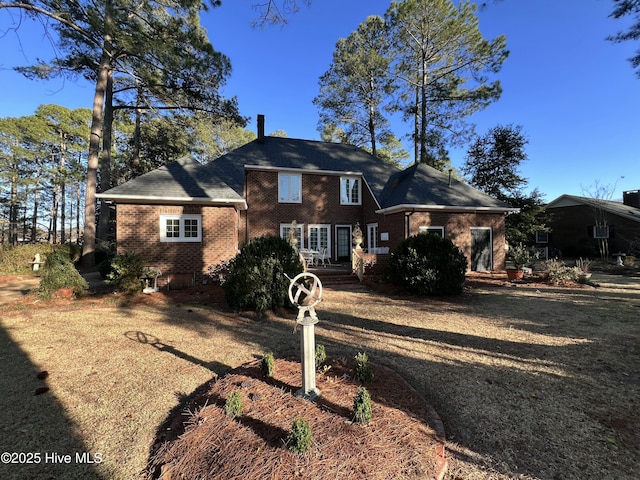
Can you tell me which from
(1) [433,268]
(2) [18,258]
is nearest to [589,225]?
(1) [433,268]

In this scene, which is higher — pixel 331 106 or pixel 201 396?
pixel 331 106

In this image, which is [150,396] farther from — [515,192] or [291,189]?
[515,192]

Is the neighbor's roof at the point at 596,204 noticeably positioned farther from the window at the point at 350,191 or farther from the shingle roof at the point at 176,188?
the shingle roof at the point at 176,188

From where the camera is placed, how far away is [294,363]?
4.17 metres

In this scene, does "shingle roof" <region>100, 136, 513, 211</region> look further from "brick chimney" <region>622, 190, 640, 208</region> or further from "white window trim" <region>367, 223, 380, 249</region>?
"brick chimney" <region>622, 190, 640, 208</region>

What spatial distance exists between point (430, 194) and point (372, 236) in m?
3.88

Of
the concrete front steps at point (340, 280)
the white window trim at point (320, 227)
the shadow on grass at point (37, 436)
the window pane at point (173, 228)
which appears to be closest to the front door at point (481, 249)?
the concrete front steps at point (340, 280)

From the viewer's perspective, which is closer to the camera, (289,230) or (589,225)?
(289,230)

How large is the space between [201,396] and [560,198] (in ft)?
118

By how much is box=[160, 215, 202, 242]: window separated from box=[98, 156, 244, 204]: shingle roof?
66cm

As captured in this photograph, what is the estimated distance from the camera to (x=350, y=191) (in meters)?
17.9

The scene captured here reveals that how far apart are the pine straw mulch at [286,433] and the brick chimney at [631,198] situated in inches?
1559

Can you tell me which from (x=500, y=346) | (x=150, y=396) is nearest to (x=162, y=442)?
(x=150, y=396)

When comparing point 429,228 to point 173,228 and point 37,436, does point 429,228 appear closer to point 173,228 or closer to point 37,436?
point 173,228
